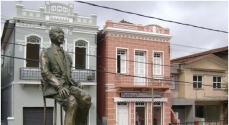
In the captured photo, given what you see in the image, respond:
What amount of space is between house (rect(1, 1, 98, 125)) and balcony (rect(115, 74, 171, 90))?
1731 millimetres

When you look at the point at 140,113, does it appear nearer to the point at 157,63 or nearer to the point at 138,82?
the point at 138,82

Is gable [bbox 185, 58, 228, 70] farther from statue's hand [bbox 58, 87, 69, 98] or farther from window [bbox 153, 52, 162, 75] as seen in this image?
statue's hand [bbox 58, 87, 69, 98]

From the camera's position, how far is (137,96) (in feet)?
71.1

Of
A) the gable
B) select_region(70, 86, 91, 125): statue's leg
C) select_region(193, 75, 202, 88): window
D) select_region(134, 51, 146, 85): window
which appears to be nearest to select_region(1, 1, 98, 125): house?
select_region(134, 51, 146, 85): window

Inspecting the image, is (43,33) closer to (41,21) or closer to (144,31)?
(41,21)

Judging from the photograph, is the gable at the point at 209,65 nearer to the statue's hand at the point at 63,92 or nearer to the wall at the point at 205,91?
the wall at the point at 205,91

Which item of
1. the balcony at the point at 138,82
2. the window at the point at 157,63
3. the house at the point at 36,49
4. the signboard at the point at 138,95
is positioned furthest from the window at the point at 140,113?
the house at the point at 36,49

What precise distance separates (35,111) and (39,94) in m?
1.07

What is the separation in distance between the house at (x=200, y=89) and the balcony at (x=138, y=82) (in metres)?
1.32

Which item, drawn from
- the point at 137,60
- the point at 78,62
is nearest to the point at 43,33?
the point at 78,62

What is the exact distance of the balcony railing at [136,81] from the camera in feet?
70.0

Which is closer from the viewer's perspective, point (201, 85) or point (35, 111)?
point (35, 111)

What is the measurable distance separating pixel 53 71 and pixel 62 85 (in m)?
0.41

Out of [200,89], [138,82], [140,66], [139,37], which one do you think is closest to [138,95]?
[138,82]
